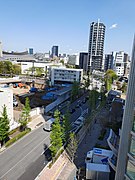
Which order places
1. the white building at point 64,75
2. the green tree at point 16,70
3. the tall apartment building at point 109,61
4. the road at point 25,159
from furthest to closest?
the tall apartment building at point 109,61 < the green tree at point 16,70 < the white building at point 64,75 < the road at point 25,159

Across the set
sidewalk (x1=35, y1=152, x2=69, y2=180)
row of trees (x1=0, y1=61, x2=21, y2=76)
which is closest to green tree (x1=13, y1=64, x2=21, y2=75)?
row of trees (x1=0, y1=61, x2=21, y2=76)

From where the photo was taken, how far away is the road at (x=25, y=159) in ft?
38.7

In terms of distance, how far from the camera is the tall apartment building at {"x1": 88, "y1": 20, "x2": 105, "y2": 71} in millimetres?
77625

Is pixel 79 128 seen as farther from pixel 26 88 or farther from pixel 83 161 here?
pixel 26 88

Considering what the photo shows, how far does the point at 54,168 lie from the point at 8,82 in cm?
3232

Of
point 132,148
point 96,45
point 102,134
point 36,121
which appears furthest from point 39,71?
point 132,148

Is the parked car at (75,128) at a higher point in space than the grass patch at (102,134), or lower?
higher

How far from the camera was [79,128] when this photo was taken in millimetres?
19406

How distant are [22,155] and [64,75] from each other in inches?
1309

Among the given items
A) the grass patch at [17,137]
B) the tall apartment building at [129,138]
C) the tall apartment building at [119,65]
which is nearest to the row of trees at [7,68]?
the grass patch at [17,137]

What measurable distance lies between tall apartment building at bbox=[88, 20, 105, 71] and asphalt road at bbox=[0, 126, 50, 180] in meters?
64.1

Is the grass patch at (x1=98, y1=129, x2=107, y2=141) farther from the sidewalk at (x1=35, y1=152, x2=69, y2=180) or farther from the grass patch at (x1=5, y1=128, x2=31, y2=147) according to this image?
the grass patch at (x1=5, y1=128, x2=31, y2=147)

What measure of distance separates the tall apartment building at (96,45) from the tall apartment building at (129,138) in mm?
72301

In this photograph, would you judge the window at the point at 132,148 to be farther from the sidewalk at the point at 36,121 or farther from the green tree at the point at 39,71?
the green tree at the point at 39,71
